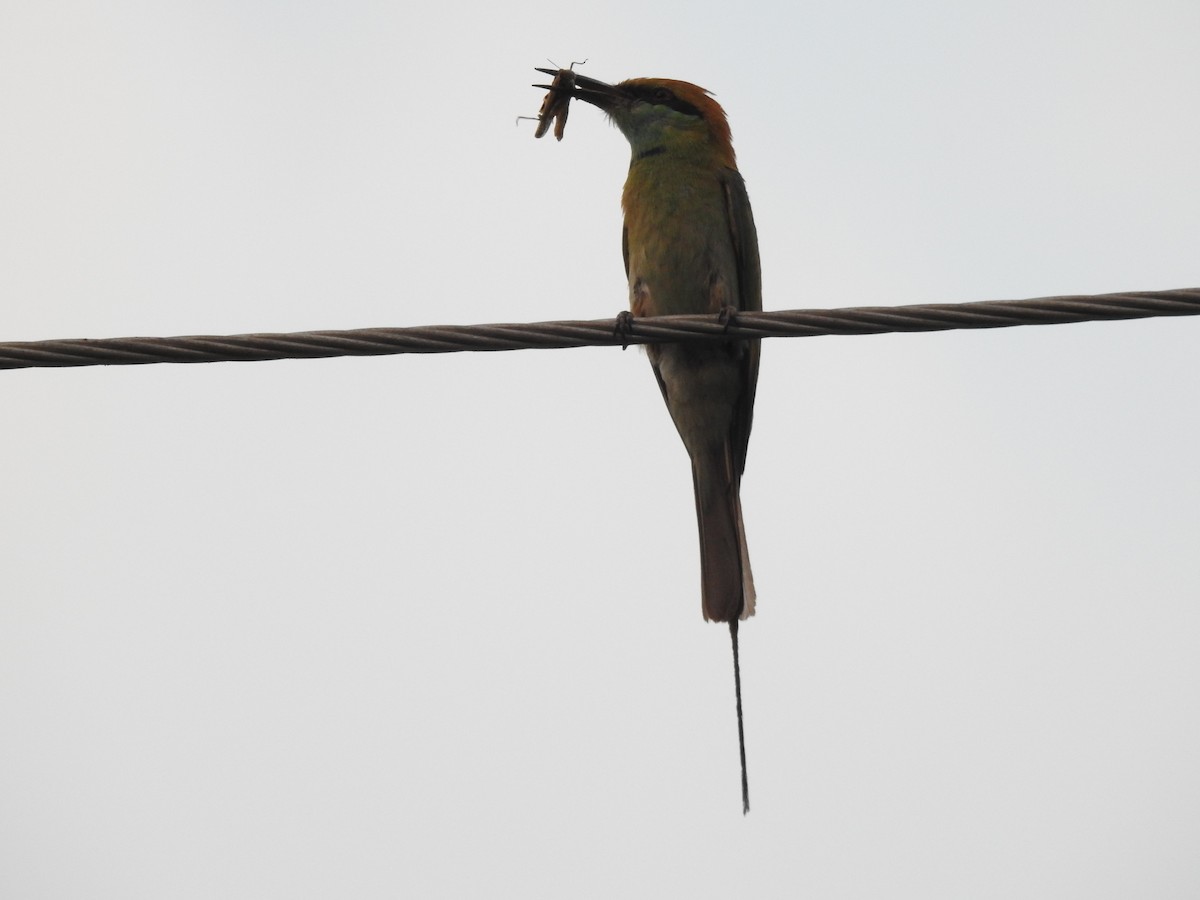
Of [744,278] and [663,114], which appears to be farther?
[663,114]

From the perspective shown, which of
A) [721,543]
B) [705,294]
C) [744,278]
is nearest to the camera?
[721,543]

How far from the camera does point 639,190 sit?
14.1ft

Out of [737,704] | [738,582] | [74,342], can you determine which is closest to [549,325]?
[74,342]

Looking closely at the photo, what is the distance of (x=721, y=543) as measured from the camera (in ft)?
12.8

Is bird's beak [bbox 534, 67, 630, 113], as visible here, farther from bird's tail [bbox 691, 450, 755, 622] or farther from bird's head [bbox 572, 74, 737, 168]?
bird's tail [bbox 691, 450, 755, 622]

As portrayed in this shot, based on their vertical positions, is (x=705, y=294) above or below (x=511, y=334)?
above

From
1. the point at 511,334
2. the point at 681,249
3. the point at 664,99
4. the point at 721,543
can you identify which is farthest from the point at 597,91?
the point at 511,334

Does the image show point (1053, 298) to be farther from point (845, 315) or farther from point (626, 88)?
point (626, 88)

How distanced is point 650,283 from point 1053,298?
182 cm

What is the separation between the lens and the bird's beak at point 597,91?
4.59 m

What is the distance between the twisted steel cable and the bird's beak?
7.12 ft

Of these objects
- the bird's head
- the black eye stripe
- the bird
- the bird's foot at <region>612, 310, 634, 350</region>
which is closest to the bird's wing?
the bird

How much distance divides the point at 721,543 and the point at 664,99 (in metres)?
1.70

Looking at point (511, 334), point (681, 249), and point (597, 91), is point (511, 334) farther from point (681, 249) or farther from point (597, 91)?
point (597, 91)
